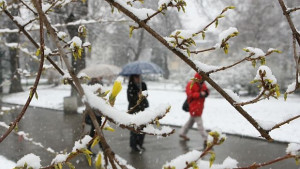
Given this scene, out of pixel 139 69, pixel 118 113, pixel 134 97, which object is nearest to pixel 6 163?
pixel 134 97

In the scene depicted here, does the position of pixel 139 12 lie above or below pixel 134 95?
above

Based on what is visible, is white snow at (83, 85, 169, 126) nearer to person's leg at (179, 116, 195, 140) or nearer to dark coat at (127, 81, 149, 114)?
dark coat at (127, 81, 149, 114)

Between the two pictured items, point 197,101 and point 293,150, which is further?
point 197,101

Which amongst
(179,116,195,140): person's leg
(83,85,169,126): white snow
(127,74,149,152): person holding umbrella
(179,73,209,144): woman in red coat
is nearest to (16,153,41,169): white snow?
(83,85,169,126): white snow

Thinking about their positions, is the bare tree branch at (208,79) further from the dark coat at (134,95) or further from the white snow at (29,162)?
the dark coat at (134,95)

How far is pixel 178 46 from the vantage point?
4.44 ft

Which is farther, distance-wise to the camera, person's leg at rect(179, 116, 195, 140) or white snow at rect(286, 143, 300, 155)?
person's leg at rect(179, 116, 195, 140)

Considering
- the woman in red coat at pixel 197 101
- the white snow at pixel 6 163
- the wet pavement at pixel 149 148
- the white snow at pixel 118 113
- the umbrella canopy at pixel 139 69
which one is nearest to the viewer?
the white snow at pixel 118 113

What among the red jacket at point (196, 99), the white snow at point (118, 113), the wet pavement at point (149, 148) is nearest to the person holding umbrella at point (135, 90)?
the wet pavement at point (149, 148)

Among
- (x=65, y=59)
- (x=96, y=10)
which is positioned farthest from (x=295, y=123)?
(x=96, y=10)

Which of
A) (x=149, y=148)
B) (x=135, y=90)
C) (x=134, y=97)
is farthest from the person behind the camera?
(x=149, y=148)

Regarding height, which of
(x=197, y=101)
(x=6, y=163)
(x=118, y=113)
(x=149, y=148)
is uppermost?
(x=118, y=113)

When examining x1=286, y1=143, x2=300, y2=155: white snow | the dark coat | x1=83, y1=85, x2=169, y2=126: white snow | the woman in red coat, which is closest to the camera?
x1=83, y1=85, x2=169, y2=126: white snow

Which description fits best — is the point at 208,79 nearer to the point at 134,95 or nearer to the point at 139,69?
the point at 134,95
